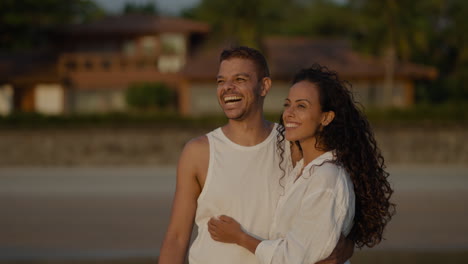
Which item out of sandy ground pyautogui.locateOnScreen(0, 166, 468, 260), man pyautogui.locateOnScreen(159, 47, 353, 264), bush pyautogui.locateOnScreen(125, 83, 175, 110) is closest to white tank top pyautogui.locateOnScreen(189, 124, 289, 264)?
man pyautogui.locateOnScreen(159, 47, 353, 264)

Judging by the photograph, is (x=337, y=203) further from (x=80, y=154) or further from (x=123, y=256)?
(x=80, y=154)

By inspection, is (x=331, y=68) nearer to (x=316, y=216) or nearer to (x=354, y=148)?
(x=354, y=148)

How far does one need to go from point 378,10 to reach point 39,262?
27019 millimetres

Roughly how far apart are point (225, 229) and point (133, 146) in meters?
21.4

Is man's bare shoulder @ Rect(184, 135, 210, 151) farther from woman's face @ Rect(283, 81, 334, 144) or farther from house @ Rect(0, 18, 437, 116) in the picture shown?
house @ Rect(0, 18, 437, 116)

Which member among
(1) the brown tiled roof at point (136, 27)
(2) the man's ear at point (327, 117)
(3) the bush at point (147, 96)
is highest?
(1) the brown tiled roof at point (136, 27)

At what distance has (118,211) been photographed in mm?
14500

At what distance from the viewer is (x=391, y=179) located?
65.6ft

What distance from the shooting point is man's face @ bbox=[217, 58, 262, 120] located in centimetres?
367

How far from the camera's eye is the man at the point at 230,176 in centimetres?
354

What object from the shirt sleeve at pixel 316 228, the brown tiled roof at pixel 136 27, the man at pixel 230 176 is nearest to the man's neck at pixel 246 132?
the man at pixel 230 176

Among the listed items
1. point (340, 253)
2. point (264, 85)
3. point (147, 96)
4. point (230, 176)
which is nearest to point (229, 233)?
point (230, 176)

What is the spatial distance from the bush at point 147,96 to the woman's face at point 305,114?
31123 millimetres

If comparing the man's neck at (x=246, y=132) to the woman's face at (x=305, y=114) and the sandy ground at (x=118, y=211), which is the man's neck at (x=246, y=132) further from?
the sandy ground at (x=118, y=211)
